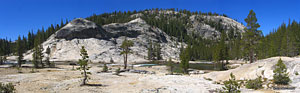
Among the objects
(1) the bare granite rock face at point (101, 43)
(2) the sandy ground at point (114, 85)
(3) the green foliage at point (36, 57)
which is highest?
(1) the bare granite rock face at point (101, 43)

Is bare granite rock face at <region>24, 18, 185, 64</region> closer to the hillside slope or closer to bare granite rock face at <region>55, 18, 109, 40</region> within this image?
bare granite rock face at <region>55, 18, 109, 40</region>

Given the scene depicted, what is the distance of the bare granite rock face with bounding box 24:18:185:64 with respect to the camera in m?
96.4

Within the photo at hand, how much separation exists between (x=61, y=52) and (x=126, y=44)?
6441 centimetres

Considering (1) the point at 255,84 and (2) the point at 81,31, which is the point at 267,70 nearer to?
(1) the point at 255,84

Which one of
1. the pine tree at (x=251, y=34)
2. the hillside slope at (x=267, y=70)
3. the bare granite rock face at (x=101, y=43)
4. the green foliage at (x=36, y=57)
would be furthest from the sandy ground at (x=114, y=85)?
the bare granite rock face at (x=101, y=43)

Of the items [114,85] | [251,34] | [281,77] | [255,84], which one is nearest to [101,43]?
[251,34]

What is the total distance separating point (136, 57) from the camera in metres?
104

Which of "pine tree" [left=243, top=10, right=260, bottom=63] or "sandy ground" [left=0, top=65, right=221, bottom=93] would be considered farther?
"pine tree" [left=243, top=10, right=260, bottom=63]

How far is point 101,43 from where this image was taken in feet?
365

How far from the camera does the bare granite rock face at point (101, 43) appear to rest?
316 feet

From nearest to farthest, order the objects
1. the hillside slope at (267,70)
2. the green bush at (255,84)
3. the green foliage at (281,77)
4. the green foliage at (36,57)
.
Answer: the green foliage at (281,77) → the green bush at (255,84) → the hillside slope at (267,70) → the green foliage at (36,57)

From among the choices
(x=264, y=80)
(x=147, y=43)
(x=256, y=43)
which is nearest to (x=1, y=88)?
(x=264, y=80)

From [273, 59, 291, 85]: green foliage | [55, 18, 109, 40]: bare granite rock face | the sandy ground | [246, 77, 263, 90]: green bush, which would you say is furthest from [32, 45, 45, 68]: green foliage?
[55, 18, 109, 40]: bare granite rock face

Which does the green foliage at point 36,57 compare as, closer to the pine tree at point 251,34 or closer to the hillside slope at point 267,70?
the hillside slope at point 267,70
